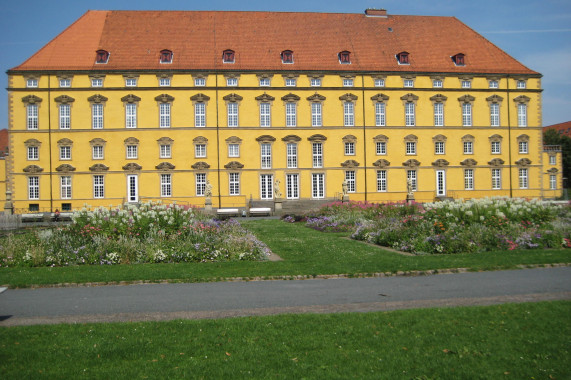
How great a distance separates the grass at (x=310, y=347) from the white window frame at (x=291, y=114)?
1528 inches

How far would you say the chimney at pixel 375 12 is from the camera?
52.1 metres

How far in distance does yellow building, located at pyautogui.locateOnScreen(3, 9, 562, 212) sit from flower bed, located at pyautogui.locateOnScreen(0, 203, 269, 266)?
84.0ft

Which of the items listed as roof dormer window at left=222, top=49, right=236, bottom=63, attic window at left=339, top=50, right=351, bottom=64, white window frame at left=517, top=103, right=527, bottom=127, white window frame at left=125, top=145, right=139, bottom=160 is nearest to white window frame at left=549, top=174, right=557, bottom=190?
white window frame at left=517, top=103, right=527, bottom=127

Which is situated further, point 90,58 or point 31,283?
point 90,58

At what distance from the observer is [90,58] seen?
44.5 metres

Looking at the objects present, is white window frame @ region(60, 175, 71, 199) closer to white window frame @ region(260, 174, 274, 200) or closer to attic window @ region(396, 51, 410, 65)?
white window frame @ region(260, 174, 274, 200)

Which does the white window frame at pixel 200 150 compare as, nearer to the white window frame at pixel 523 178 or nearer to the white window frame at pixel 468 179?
the white window frame at pixel 468 179

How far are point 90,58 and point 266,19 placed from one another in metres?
17.6

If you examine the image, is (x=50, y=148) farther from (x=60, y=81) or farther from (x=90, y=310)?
(x=90, y=310)

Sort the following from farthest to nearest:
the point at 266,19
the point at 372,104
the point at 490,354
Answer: the point at 266,19
the point at 372,104
the point at 490,354

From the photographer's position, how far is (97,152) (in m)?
44.4

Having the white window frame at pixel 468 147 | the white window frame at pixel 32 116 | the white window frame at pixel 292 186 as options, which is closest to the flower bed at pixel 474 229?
the white window frame at pixel 292 186

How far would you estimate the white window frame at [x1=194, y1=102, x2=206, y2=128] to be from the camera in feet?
148

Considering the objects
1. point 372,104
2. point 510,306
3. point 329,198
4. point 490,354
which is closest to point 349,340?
point 490,354
